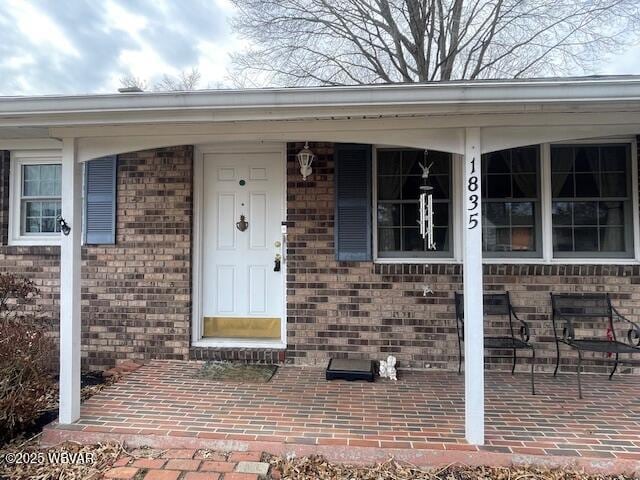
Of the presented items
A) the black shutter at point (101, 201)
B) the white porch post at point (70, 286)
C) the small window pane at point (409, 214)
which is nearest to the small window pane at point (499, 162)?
the small window pane at point (409, 214)

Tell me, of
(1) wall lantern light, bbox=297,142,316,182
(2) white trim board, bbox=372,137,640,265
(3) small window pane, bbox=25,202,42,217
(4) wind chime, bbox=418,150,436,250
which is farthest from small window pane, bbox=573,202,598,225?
(3) small window pane, bbox=25,202,42,217

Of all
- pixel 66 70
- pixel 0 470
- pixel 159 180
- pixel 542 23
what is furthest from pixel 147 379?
pixel 66 70

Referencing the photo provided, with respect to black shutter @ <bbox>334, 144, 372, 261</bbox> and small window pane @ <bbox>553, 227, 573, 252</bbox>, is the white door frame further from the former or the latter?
small window pane @ <bbox>553, 227, 573, 252</bbox>

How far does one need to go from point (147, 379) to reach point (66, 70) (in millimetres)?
13691

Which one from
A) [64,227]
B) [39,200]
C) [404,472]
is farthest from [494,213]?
[39,200]

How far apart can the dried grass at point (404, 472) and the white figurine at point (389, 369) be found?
4.56 ft

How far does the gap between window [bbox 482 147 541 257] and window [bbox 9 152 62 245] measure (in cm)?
473

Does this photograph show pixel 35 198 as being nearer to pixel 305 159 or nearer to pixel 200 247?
pixel 200 247

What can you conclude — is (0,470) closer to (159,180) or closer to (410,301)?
(159,180)

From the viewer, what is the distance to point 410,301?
4.11 m

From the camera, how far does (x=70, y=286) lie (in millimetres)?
2918

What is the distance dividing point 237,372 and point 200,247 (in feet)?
4.58

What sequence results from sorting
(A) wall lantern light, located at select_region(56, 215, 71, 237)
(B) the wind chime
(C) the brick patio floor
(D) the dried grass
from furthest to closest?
(B) the wind chime, (A) wall lantern light, located at select_region(56, 215, 71, 237), (C) the brick patio floor, (D) the dried grass

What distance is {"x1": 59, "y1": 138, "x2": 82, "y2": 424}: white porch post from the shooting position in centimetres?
288
